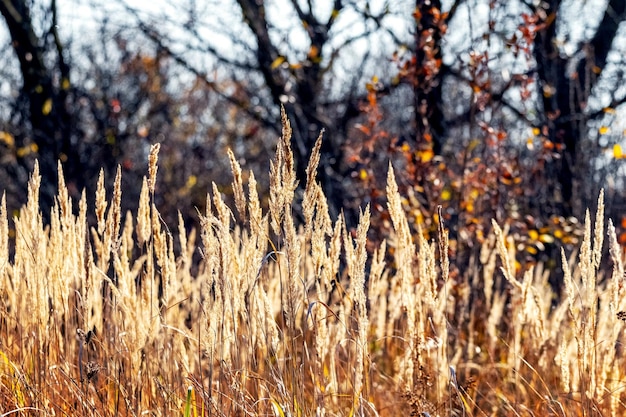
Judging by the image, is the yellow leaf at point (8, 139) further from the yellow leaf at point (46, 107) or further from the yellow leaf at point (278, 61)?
the yellow leaf at point (278, 61)

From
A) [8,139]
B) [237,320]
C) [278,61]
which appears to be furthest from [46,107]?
[237,320]

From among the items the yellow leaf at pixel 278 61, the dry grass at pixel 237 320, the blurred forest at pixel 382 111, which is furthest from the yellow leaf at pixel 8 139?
the dry grass at pixel 237 320

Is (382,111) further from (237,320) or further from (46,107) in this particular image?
(237,320)

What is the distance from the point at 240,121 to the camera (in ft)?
44.4

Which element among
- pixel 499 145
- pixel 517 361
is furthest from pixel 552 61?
pixel 517 361

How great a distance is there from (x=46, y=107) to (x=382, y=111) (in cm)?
362

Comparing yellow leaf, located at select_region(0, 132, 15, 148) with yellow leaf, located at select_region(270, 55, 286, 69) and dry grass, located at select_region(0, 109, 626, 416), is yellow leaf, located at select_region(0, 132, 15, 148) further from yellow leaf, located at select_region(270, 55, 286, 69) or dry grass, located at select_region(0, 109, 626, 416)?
dry grass, located at select_region(0, 109, 626, 416)

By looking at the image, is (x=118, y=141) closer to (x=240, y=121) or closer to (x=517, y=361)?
(x=240, y=121)

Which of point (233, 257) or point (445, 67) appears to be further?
point (445, 67)

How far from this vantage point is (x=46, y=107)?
305 inches

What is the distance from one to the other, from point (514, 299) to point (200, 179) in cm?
856

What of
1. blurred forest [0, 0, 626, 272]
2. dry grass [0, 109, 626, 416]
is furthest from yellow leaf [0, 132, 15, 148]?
dry grass [0, 109, 626, 416]

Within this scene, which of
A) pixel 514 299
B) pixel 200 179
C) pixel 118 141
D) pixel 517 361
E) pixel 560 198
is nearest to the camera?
pixel 517 361

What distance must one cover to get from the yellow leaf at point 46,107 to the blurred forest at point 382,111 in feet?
0.05
